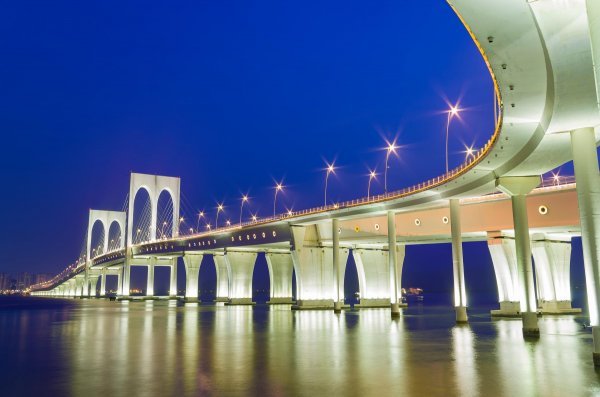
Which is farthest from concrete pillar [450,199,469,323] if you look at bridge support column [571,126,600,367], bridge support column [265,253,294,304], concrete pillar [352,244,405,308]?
bridge support column [265,253,294,304]

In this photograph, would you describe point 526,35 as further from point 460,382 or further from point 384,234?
point 384,234

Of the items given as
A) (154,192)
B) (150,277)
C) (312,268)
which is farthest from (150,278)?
(312,268)

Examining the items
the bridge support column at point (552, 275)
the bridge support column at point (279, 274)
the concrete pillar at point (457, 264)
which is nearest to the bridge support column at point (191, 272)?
the bridge support column at point (279, 274)

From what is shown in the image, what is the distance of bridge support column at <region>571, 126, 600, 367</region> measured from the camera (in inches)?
728

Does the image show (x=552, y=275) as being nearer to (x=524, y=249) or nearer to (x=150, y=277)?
(x=524, y=249)

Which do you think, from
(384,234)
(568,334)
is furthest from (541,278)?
(568,334)

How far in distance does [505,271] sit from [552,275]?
236 inches

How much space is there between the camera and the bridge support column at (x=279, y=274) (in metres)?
85.1

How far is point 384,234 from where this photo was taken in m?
61.0

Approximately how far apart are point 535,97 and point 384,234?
42737 millimetres

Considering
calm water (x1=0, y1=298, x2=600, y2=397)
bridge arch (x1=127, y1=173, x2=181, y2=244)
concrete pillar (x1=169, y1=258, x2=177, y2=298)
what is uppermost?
bridge arch (x1=127, y1=173, x2=181, y2=244)

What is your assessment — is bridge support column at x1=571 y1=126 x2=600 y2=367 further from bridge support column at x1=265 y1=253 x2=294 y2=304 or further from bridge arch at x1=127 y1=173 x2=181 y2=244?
bridge arch at x1=127 y1=173 x2=181 y2=244

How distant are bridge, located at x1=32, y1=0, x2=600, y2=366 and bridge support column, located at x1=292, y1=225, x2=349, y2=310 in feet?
0.47

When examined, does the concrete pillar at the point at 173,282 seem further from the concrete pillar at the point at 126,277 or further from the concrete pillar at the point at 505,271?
the concrete pillar at the point at 505,271
